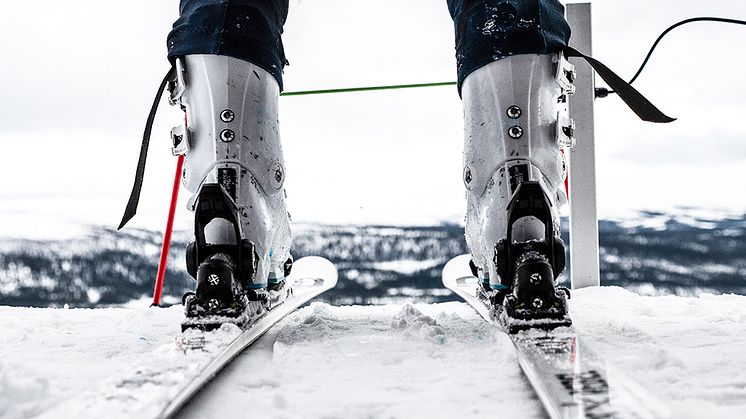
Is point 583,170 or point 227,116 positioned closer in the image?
point 227,116

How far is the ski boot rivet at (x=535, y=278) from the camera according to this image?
0.98m

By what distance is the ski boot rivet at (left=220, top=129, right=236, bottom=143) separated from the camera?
109 centimetres

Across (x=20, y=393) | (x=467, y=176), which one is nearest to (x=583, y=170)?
(x=467, y=176)

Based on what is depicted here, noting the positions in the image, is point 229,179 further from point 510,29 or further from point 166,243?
point 166,243

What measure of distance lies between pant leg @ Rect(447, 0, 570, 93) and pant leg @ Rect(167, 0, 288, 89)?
1.26 feet

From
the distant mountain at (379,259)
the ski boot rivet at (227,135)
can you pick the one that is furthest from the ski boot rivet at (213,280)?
the distant mountain at (379,259)

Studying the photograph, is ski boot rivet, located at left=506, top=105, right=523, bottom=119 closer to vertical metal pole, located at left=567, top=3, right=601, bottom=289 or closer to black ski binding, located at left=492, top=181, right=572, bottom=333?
black ski binding, located at left=492, top=181, right=572, bottom=333

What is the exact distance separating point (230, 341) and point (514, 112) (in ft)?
2.04

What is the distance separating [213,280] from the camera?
998mm

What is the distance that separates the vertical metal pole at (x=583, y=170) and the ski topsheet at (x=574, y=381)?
1095 mm

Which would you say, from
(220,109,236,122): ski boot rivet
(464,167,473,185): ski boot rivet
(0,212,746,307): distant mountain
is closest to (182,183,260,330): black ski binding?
(220,109,236,122): ski boot rivet

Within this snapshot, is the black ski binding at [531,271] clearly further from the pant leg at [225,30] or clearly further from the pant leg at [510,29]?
the pant leg at [225,30]

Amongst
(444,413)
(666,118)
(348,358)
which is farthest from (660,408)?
(666,118)

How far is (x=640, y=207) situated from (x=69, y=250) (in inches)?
104
